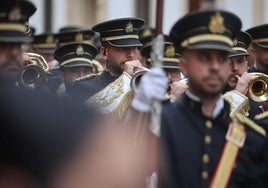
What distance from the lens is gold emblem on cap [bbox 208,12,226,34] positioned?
14.9 ft

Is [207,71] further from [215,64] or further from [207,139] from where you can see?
[207,139]

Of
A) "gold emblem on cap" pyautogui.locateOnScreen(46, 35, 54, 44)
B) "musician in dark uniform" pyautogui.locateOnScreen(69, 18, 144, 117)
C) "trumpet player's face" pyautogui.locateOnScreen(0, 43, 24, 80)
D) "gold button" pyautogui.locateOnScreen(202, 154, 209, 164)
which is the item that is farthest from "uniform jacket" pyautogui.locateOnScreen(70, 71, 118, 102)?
"gold emblem on cap" pyautogui.locateOnScreen(46, 35, 54, 44)

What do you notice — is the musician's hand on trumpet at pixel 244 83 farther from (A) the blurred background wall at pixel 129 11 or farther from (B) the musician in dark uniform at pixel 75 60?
(A) the blurred background wall at pixel 129 11

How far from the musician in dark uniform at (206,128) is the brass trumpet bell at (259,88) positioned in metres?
1.92

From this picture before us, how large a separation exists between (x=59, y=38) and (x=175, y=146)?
6.52 m

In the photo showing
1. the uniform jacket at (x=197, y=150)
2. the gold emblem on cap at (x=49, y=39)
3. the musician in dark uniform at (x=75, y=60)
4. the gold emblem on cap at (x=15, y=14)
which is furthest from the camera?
the gold emblem on cap at (x=49, y=39)

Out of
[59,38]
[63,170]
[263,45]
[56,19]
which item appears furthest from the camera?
[56,19]

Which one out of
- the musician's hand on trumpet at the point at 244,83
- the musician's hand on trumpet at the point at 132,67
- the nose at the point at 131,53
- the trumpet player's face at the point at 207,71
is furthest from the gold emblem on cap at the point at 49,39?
the trumpet player's face at the point at 207,71

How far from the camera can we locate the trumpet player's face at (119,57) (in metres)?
6.89

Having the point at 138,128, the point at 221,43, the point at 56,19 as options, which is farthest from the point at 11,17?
the point at 56,19

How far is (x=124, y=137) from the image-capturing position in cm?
317

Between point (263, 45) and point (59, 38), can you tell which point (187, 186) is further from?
point (59, 38)

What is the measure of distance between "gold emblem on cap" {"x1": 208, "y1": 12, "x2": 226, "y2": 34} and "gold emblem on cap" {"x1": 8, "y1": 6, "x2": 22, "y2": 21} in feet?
4.11

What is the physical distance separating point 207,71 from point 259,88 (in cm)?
230
